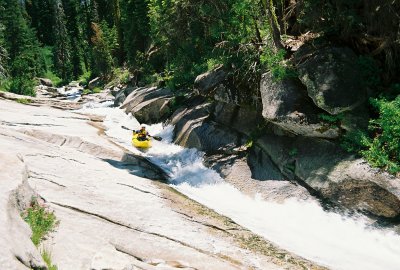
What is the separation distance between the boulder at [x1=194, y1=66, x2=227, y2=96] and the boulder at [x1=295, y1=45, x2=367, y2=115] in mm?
5918

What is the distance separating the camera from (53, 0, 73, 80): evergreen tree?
2643 inches

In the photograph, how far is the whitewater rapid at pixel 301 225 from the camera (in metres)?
9.20

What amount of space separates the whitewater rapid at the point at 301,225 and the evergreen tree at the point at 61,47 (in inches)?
2304

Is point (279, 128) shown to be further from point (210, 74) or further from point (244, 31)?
point (210, 74)

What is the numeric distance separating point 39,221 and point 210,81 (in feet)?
44.0

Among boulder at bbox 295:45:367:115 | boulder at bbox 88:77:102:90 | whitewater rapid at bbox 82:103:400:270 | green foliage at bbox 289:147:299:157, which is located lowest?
boulder at bbox 88:77:102:90

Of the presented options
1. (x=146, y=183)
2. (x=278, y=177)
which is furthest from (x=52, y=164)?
(x=278, y=177)

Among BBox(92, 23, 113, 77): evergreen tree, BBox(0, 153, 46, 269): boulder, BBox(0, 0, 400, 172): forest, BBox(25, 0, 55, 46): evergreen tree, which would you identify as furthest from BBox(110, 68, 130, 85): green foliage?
BBox(25, 0, 55, 46): evergreen tree

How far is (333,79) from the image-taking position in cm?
1209

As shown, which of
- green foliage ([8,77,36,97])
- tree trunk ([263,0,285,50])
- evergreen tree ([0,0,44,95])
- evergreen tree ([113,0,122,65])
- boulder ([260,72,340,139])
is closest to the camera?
boulder ([260,72,340,139])

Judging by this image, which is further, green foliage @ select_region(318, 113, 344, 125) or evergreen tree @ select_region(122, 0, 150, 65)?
evergreen tree @ select_region(122, 0, 150, 65)

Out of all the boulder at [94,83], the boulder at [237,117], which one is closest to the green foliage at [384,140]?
the boulder at [237,117]

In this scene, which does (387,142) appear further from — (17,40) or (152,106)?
(17,40)

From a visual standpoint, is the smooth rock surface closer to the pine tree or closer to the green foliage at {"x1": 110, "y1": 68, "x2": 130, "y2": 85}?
the green foliage at {"x1": 110, "y1": 68, "x2": 130, "y2": 85}
